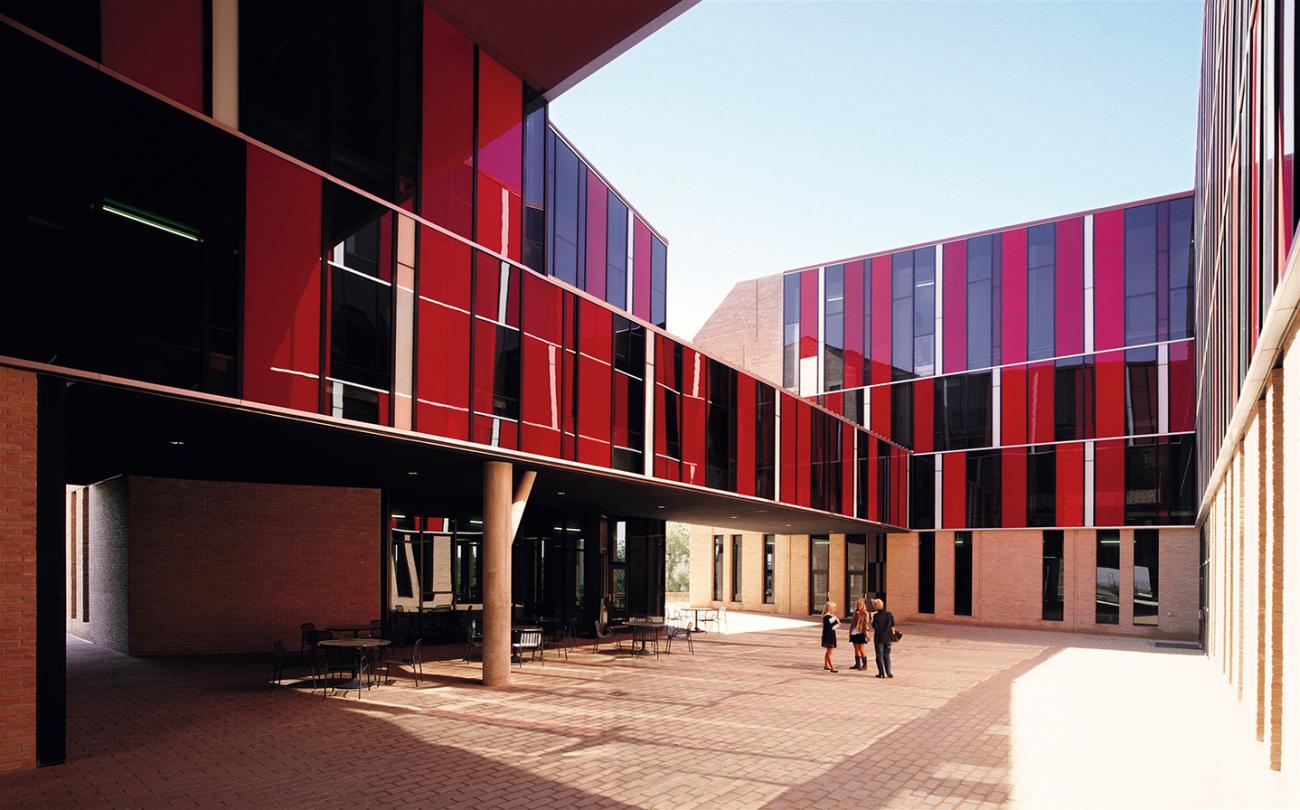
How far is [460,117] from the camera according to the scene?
16.7 m

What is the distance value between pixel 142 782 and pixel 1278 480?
1314 centimetres

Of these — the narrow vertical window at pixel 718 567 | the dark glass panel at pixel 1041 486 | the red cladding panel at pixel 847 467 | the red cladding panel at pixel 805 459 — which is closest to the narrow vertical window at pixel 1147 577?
the dark glass panel at pixel 1041 486

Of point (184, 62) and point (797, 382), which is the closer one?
point (184, 62)

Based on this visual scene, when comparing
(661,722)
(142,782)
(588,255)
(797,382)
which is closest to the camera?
(142,782)

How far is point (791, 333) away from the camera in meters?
45.1

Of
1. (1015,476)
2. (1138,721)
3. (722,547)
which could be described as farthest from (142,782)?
(722,547)

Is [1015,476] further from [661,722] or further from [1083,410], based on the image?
[661,722]

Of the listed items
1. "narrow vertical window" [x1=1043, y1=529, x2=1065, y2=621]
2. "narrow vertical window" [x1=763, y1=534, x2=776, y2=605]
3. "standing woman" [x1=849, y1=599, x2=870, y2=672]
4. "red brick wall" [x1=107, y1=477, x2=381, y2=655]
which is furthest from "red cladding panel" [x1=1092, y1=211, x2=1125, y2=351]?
"red brick wall" [x1=107, y1=477, x2=381, y2=655]

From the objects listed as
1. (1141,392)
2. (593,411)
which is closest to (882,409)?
(1141,392)

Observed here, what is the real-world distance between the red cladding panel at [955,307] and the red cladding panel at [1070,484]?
5.65 m

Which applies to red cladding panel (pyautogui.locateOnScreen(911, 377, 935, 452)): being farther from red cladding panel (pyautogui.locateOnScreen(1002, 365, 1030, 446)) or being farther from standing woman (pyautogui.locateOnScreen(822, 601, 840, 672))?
standing woman (pyautogui.locateOnScreen(822, 601, 840, 672))

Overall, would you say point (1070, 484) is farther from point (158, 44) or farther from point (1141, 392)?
point (158, 44)

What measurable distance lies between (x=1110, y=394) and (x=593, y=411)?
26.6 metres

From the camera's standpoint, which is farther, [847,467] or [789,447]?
[847,467]
